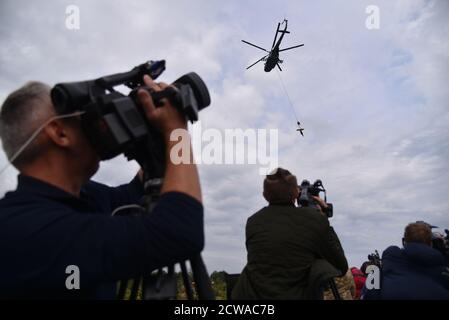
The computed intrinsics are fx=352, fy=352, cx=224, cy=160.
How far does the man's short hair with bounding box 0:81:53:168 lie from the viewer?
1.67 meters

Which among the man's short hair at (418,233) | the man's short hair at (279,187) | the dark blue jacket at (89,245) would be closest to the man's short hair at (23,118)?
the dark blue jacket at (89,245)

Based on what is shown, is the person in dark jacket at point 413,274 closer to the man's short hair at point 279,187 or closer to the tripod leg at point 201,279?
the man's short hair at point 279,187

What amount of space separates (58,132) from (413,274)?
442 cm

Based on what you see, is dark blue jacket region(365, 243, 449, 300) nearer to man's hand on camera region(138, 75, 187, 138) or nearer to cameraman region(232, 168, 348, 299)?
cameraman region(232, 168, 348, 299)

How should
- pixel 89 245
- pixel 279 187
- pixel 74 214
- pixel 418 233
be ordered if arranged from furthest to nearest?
pixel 418 233
pixel 279 187
pixel 74 214
pixel 89 245

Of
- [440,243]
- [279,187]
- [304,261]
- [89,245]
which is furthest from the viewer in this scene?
[440,243]

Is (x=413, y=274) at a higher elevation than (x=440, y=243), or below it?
below

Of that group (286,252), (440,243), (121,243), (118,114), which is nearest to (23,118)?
(118,114)

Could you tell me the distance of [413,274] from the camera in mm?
4375

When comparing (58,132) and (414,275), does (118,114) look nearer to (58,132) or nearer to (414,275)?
(58,132)

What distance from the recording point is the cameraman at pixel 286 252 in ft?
11.4

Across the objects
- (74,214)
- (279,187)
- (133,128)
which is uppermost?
(279,187)
